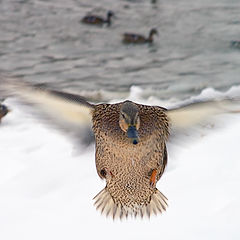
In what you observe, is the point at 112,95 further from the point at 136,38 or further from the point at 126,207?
the point at 126,207

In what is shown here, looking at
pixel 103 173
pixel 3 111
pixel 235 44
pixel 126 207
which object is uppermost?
pixel 103 173

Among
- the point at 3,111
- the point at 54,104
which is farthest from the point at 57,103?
the point at 3,111

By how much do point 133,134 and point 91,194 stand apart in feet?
4.59

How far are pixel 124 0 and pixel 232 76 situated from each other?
458 centimetres

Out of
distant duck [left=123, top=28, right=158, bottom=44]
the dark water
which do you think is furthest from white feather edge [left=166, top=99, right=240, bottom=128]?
distant duck [left=123, top=28, right=158, bottom=44]

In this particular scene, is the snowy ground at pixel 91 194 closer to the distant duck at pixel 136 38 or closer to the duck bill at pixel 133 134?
the duck bill at pixel 133 134

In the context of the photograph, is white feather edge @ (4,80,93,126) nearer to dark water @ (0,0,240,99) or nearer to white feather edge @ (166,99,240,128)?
white feather edge @ (166,99,240,128)

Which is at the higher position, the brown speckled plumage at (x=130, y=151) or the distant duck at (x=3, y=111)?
the brown speckled plumage at (x=130, y=151)

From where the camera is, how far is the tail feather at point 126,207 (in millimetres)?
2896

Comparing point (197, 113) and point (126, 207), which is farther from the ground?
point (197, 113)

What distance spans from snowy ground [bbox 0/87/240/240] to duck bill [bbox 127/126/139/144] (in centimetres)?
59

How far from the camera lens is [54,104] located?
8.55ft

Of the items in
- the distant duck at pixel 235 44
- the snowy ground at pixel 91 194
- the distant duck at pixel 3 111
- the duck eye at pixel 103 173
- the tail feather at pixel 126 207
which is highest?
the duck eye at pixel 103 173

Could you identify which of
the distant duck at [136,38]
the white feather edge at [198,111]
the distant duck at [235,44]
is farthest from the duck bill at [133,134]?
the distant duck at [136,38]
